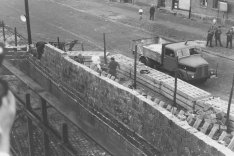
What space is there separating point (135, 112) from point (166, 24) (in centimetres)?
2217

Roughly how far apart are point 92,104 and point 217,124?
5.20 meters

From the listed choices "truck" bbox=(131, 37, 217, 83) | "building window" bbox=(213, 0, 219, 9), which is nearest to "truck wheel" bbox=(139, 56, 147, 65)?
"truck" bbox=(131, 37, 217, 83)

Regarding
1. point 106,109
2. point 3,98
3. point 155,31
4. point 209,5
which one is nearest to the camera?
point 3,98

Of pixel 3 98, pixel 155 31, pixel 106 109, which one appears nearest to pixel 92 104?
pixel 106 109

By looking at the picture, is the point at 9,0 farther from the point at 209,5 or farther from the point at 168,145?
the point at 168,145

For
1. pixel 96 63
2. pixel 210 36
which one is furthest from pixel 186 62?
pixel 210 36

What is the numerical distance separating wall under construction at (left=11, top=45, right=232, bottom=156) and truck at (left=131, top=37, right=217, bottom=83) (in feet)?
17.6

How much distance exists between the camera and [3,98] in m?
1.61

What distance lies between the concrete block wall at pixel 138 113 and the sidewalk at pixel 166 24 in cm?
1223

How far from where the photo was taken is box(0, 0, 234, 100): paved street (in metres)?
27.2

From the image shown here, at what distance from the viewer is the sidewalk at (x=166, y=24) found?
2968 centimetres

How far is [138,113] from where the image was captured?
1273cm

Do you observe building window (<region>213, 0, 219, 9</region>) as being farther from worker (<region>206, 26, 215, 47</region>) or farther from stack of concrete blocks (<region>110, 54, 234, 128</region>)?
stack of concrete blocks (<region>110, 54, 234, 128</region>)

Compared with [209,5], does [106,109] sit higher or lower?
lower
